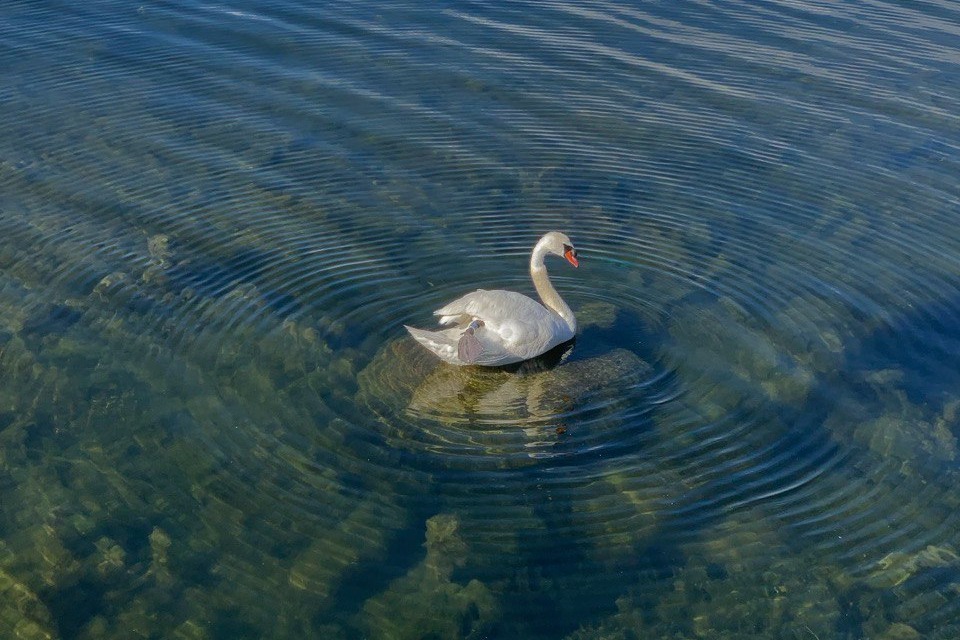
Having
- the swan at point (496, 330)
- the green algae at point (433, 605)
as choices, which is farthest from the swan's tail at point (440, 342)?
the green algae at point (433, 605)

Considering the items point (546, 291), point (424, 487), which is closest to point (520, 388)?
point (546, 291)

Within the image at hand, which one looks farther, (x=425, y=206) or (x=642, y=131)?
(x=642, y=131)

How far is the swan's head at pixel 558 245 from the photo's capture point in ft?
38.8

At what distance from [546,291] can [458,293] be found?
113cm

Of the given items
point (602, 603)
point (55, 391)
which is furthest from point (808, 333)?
point (55, 391)

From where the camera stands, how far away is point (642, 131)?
16000 millimetres

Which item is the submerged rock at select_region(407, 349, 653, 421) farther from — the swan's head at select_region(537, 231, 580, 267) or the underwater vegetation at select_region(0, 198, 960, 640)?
the swan's head at select_region(537, 231, 580, 267)

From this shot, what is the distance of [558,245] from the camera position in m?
11.8

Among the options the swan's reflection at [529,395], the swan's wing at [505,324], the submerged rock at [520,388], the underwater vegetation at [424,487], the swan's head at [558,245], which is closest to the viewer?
the underwater vegetation at [424,487]

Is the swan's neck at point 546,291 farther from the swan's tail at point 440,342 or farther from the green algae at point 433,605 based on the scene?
the green algae at point 433,605

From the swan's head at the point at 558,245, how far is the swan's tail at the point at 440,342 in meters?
1.66

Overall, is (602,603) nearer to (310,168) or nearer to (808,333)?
(808,333)

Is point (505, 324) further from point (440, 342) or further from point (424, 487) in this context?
point (424, 487)

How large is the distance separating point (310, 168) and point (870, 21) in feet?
35.8
